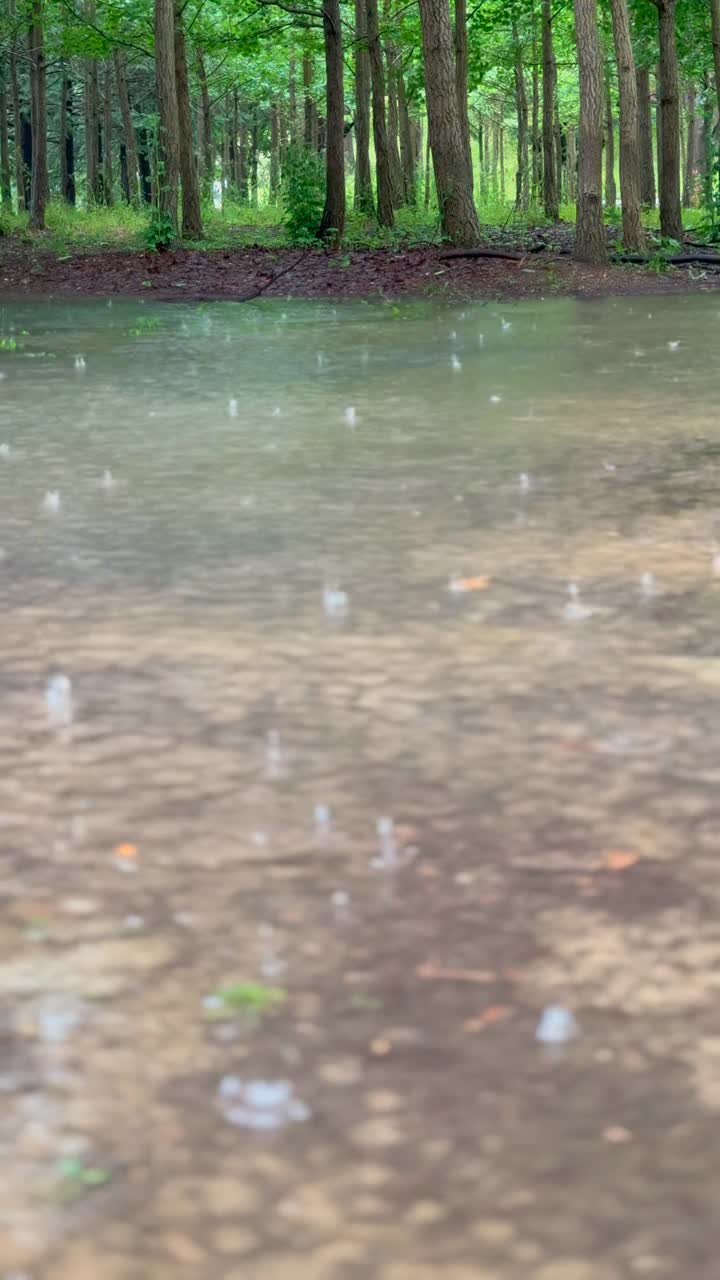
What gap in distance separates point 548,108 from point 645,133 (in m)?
6.10

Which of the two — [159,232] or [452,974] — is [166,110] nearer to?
[159,232]

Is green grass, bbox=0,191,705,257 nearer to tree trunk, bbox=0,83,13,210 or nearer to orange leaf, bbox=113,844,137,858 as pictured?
tree trunk, bbox=0,83,13,210

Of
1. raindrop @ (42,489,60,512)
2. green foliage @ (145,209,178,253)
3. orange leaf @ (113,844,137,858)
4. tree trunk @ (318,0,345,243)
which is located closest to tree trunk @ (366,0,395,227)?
tree trunk @ (318,0,345,243)

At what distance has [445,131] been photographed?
23531mm

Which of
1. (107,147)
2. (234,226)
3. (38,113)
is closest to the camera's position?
(38,113)

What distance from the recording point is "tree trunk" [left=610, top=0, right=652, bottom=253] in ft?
73.8

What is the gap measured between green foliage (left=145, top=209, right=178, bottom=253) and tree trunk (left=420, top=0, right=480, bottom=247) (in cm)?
484

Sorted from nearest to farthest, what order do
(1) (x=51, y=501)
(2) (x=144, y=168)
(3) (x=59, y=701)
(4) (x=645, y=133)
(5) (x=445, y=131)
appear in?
1. (3) (x=59, y=701)
2. (1) (x=51, y=501)
3. (5) (x=445, y=131)
4. (4) (x=645, y=133)
5. (2) (x=144, y=168)

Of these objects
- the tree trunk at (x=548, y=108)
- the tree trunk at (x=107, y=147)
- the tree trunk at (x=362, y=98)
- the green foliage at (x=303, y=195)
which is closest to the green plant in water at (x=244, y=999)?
the green foliage at (x=303, y=195)

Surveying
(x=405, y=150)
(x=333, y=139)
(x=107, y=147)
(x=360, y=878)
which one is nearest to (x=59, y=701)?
(x=360, y=878)

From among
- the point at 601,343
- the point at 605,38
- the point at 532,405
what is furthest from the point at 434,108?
the point at 605,38

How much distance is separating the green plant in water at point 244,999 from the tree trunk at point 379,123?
91.1 feet

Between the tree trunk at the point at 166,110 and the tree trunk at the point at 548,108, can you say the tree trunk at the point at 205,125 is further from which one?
the tree trunk at the point at 166,110

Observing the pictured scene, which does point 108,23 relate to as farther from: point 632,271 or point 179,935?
point 179,935
